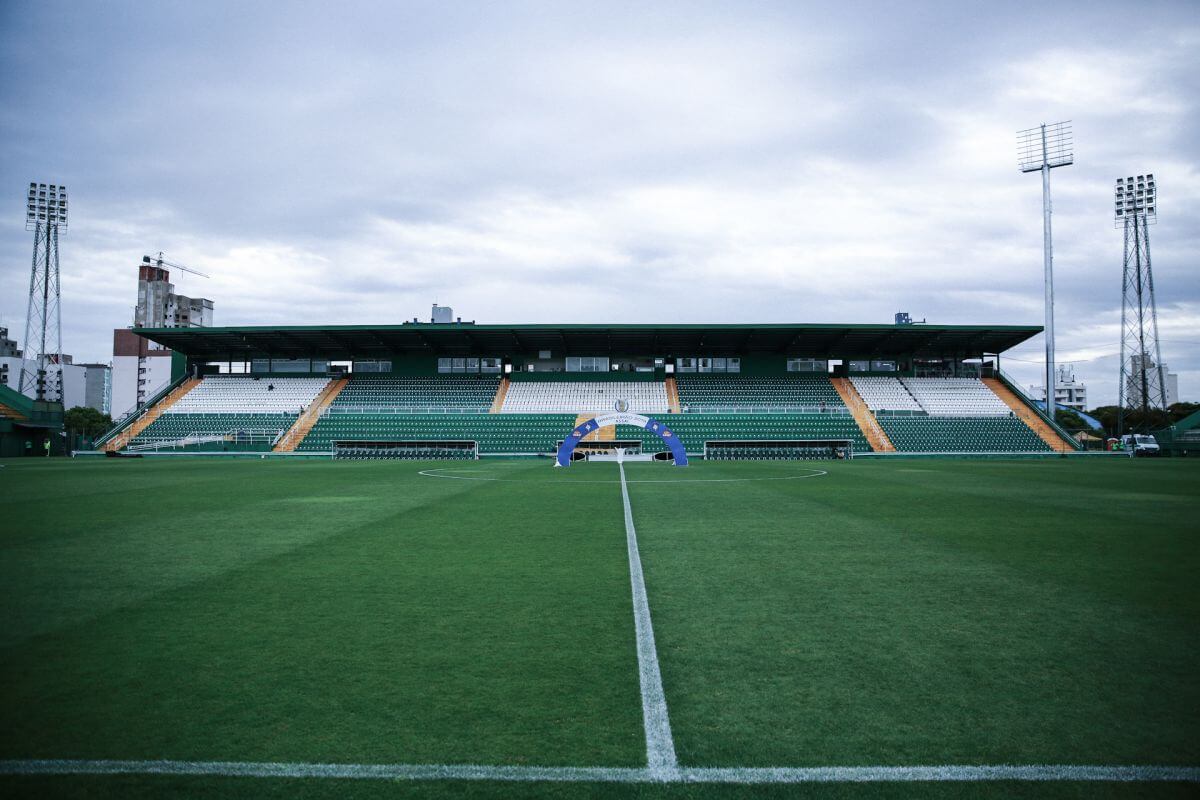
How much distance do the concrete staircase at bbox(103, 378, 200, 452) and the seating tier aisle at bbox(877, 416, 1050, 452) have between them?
51535 millimetres

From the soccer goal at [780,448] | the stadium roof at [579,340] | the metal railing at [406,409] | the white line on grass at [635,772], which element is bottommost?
the white line on grass at [635,772]

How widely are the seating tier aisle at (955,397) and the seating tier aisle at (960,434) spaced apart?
1.00 meters

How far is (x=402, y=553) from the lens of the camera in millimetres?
9289

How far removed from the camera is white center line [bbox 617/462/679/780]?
3523 mm

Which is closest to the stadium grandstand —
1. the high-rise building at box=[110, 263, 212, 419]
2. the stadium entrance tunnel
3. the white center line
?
the stadium entrance tunnel

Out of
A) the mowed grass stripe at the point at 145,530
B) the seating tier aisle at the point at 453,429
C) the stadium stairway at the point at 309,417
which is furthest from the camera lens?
the stadium stairway at the point at 309,417

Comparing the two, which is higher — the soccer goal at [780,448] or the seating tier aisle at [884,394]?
the seating tier aisle at [884,394]

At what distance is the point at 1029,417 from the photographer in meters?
49.2

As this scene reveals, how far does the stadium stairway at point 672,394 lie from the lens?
49531 mm

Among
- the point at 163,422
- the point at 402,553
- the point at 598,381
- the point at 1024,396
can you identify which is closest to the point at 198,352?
the point at 163,422

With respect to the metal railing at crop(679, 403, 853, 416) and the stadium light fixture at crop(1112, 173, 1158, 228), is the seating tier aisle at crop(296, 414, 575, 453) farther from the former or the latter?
the stadium light fixture at crop(1112, 173, 1158, 228)

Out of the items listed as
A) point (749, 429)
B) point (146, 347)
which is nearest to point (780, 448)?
point (749, 429)

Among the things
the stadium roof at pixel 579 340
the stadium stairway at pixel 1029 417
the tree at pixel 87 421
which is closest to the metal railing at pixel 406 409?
the stadium roof at pixel 579 340

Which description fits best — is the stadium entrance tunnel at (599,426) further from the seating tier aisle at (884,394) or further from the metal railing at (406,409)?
the seating tier aisle at (884,394)
